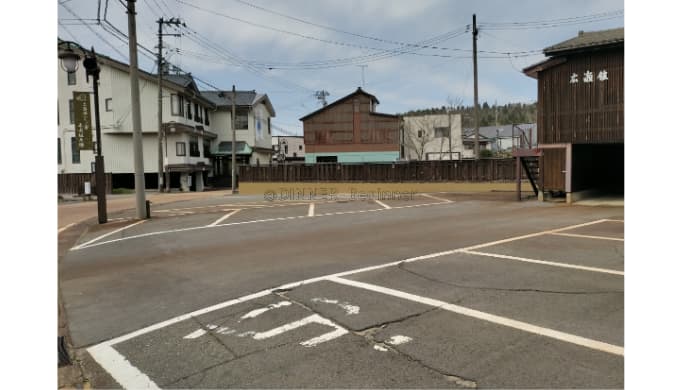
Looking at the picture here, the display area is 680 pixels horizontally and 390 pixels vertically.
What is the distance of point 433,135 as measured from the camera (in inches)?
2096

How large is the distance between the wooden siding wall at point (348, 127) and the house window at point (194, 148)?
34.6 ft

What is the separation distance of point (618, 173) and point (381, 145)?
23248mm

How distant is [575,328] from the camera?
4250 millimetres

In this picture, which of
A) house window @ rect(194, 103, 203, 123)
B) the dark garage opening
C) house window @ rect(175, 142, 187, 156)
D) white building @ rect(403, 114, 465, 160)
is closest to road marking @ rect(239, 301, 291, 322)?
the dark garage opening

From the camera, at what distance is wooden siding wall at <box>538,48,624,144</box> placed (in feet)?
53.5

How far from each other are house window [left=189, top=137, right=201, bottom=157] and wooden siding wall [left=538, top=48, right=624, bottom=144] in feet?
99.1

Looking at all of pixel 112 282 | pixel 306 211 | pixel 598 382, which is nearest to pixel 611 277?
pixel 598 382

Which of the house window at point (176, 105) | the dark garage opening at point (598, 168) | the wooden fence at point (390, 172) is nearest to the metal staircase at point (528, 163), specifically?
the dark garage opening at point (598, 168)

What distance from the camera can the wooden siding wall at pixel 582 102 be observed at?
1631 centimetres

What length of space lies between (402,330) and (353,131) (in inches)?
1550

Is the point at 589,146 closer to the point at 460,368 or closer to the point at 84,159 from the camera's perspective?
the point at 460,368

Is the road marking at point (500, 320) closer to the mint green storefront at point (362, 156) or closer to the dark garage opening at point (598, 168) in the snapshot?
the dark garage opening at point (598, 168)

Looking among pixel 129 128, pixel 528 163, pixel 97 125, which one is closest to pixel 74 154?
pixel 129 128

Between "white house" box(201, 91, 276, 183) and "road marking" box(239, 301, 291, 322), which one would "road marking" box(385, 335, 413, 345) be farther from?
"white house" box(201, 91, 276, 183)
